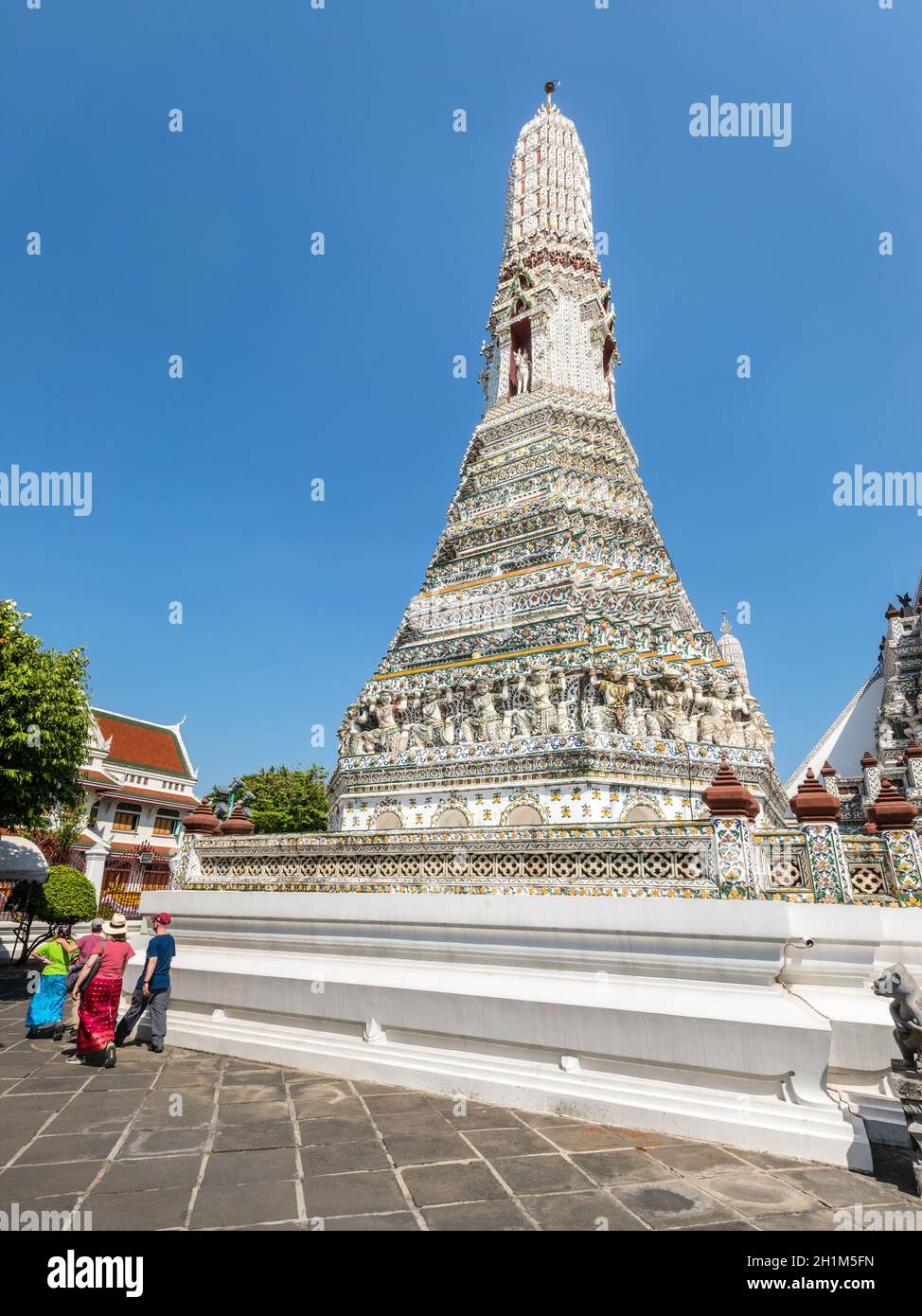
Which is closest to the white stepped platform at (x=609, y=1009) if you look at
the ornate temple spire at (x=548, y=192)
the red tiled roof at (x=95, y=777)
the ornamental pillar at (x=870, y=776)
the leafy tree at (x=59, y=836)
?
the leafy tree at (x=59, y=836)

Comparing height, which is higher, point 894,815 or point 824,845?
point 894,815

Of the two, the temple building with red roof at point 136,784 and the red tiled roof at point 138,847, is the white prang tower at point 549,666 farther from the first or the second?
the temple building with red roof at point 136,784

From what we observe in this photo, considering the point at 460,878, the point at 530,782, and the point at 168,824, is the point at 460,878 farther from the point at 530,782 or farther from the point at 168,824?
the point at 168,824

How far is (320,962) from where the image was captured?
25.0 feet

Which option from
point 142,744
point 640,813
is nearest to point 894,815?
point 640,813

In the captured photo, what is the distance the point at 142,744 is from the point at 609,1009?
33.1 metres

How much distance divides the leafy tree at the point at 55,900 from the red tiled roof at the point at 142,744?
17290 millimetres

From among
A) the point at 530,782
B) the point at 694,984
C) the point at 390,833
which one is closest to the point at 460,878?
the point at 390,833

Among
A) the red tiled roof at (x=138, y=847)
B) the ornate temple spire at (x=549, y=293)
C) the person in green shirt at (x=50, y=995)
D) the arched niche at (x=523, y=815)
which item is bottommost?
the red tiled roof at (x=138, y=847)

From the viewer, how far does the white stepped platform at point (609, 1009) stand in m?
5.11

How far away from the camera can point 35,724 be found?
41.9 feet

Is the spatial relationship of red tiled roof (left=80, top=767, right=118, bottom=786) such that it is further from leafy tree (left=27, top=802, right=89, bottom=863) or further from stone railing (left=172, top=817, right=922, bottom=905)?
stone railing (left=172, top=817, right=922, bottom=905)

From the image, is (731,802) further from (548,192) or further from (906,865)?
(548,192)
